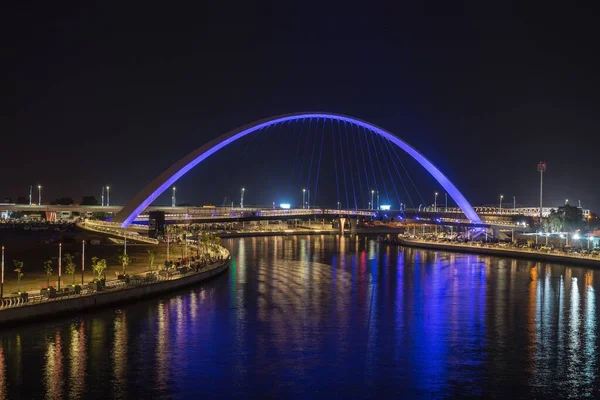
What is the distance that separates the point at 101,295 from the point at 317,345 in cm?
922

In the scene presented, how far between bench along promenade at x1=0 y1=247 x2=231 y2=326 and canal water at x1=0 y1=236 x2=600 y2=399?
462 millimetres

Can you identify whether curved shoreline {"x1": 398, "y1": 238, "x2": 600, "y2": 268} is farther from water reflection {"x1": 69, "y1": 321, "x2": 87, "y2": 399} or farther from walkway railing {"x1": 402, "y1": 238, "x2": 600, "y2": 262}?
water reflection {"x1": 69, "y1": 321, "x2": 87, "y2": 399}

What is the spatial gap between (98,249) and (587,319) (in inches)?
1163

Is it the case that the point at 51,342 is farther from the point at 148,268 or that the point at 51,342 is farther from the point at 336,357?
the point at 148,268

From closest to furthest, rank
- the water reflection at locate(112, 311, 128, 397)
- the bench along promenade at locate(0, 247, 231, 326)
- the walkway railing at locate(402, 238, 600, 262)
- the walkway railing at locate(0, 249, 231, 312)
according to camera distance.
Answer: the water reflection at locate(112, 311, 128, 397) < the bench along promenade at locate(0, 247, 231, 326) < the walkway railing at locate(0, 249, 231, 312) < the walkway railing at locate(402, 238, 600, 262)

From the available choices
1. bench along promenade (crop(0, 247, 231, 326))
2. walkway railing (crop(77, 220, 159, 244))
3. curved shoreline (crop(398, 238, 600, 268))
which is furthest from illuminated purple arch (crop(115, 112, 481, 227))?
bench along promenade (crop(0, 247, 231, 326))

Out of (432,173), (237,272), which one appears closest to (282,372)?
(237,272)

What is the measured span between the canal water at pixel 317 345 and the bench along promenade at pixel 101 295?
46 centimetres

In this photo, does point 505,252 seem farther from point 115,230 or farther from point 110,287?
point 110,287

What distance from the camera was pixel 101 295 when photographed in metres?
26.4

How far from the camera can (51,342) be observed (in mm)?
20734

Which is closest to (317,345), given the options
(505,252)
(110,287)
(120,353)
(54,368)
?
(120,353)

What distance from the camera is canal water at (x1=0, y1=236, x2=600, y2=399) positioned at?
17.1 meters

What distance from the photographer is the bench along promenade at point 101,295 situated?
22438 millimetres
